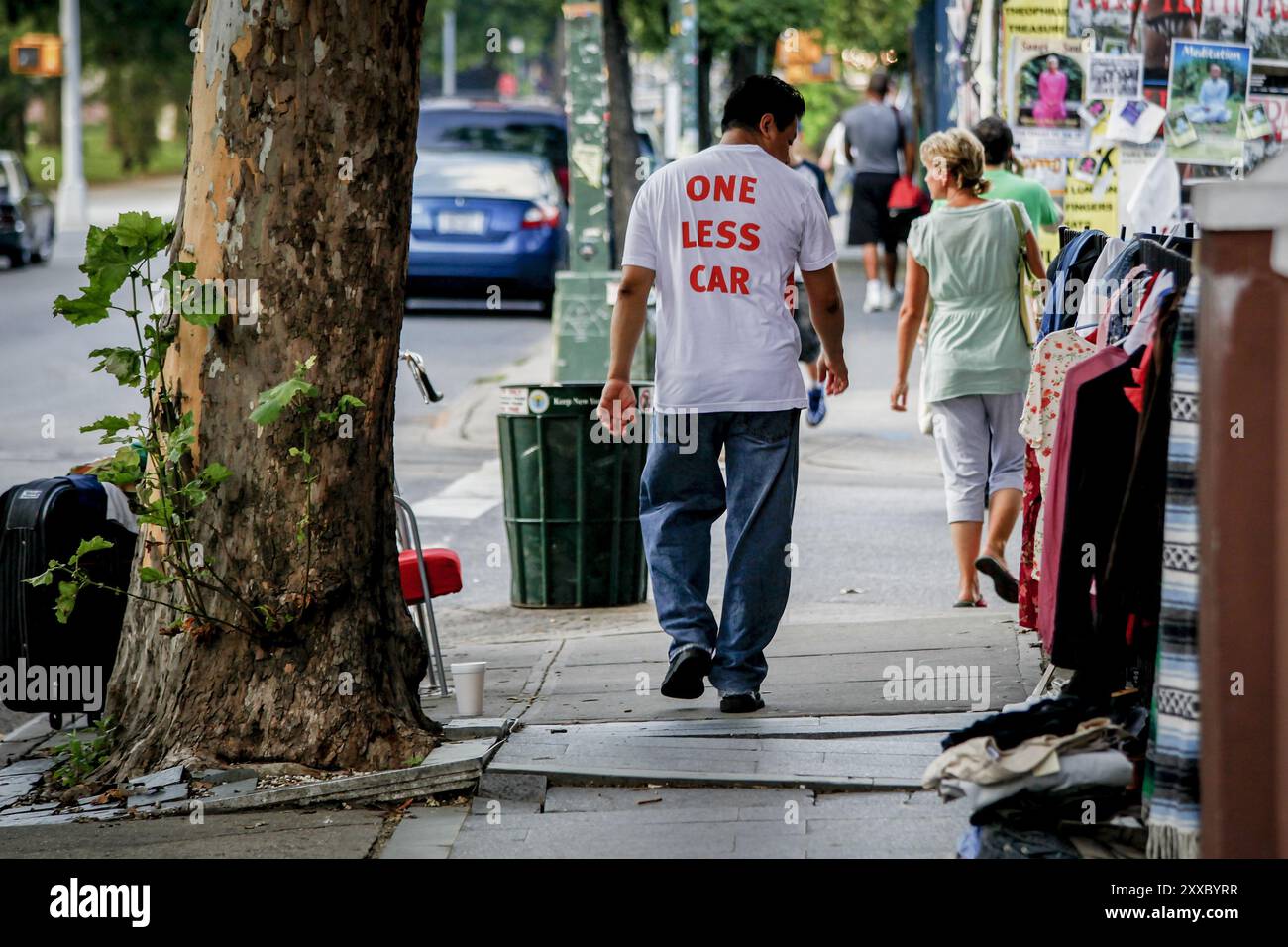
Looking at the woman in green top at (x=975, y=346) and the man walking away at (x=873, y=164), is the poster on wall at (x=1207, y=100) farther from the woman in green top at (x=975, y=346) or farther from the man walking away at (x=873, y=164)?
the man walking away at (x=873, y=164)

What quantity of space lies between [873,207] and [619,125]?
12.2 ft

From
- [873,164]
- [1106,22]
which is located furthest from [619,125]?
[1106,22]

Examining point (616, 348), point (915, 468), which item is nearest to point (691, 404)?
point (616, 348)

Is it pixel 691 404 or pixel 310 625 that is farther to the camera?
pixel 691 404

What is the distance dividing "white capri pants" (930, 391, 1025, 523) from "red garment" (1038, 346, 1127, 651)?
2.71 meters

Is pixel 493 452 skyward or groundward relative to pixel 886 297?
groundward

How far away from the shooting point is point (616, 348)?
20.7ft

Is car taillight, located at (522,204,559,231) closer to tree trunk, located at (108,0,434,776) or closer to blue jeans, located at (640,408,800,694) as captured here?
blue jeans, located at (640,408,800,694)

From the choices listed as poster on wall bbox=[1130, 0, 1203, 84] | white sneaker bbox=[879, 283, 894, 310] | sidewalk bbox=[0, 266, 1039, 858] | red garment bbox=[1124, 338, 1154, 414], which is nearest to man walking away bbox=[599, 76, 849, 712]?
sidewalk bbox=[0, 266, 1039, 858]

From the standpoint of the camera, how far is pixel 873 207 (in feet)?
65.1

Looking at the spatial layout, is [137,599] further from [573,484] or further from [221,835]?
[573,484]

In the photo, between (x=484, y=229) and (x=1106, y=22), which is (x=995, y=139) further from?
(x=484, y=229)

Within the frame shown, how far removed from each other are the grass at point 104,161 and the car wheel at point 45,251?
70.6 ft

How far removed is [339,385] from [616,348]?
0.98 metres
